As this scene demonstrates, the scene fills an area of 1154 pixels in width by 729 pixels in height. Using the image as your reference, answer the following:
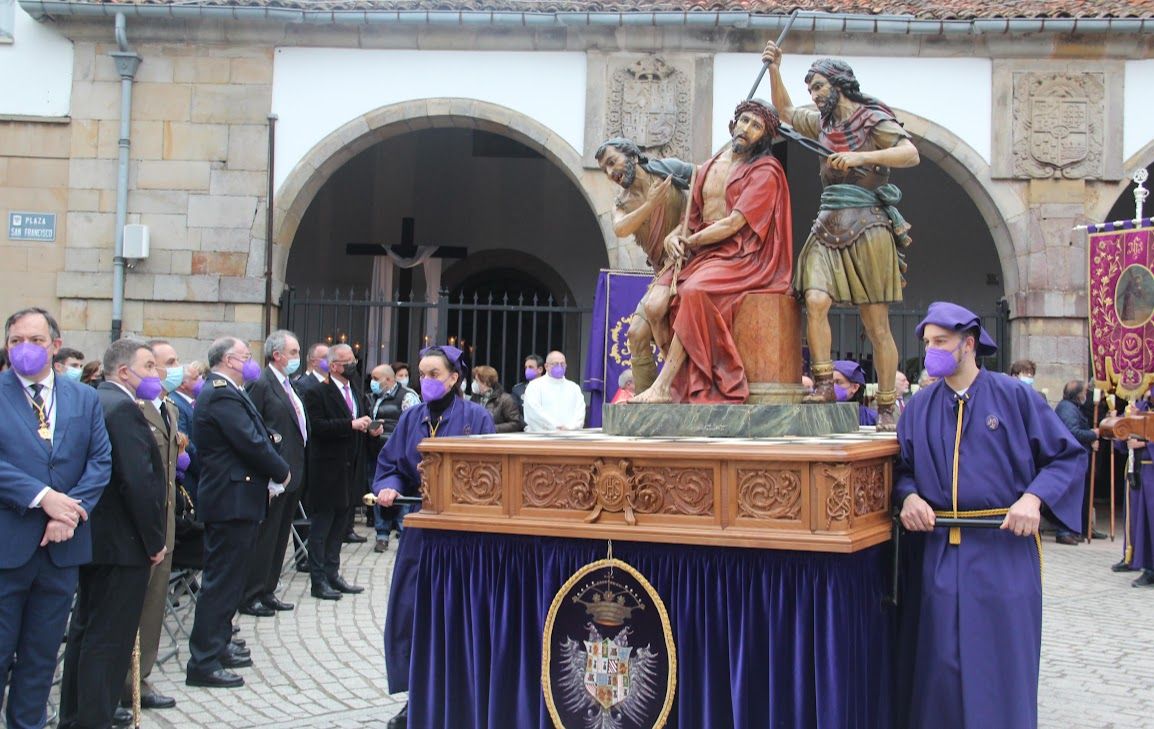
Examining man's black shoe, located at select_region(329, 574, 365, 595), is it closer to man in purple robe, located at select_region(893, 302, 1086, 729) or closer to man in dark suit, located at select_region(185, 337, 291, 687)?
man in dark suit, located at select_region(185, 337, 291, 687)

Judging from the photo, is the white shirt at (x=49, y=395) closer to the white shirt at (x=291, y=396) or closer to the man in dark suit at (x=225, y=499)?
the man in dark suit at (x=225, y=499)

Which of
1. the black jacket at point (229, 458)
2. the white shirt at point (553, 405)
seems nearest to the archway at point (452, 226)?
the white shirt at point (553, 405)

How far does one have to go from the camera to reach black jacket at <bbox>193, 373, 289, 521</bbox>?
5.56 m

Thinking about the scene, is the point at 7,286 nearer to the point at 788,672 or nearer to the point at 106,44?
the point at 106,44

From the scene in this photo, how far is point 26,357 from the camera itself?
13.4ft

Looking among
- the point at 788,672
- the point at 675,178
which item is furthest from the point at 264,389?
the point at 788,672

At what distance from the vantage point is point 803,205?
16.1m

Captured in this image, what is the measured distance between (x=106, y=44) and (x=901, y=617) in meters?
11.0

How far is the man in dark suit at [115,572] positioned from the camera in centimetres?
439

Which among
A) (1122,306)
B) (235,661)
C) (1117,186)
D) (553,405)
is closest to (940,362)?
(235,661)

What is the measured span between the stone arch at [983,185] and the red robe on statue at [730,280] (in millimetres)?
7647

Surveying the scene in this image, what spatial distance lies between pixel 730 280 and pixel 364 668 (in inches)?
112

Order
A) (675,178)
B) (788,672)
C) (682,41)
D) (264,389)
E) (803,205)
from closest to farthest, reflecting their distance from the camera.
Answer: (788,672), (675,178), (264,389), (682,41), (803,205)

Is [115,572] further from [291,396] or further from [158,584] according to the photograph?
[291,396]
